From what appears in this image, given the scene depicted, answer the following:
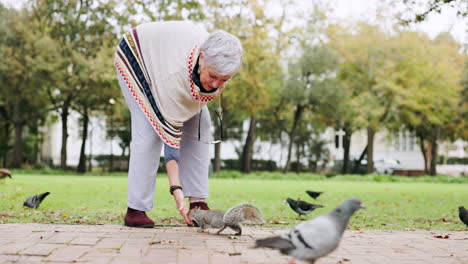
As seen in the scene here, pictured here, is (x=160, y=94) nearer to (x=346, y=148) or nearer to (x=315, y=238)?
(x=315, y=238)

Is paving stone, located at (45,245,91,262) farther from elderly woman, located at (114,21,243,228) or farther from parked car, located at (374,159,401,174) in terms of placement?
parked car, located at (374,159,401,174)

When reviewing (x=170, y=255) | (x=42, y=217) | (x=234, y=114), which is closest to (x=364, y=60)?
(x=234, y=114)

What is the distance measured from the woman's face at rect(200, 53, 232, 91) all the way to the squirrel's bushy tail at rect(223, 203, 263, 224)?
965mm

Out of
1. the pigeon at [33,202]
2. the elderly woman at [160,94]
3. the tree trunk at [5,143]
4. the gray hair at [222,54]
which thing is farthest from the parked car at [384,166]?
the gray hair at [222,54]

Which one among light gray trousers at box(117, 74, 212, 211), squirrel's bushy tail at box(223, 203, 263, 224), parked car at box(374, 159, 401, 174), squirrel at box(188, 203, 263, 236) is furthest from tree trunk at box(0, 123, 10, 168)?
squirrel's bushy tail at box(223, 203, 263, 224)

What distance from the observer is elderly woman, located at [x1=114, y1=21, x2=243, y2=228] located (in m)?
4.66

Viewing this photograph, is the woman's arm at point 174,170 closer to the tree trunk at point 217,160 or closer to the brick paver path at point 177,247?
the brick paver path at point 177,247

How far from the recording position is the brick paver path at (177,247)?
3457mm

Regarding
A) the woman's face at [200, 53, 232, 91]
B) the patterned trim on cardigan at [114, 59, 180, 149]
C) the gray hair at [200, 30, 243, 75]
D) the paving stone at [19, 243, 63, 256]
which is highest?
the gray hair at [200, 30, 243, 75]

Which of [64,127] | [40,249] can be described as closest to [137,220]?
[40,249]

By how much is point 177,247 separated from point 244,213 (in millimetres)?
620

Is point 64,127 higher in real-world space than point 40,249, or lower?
higher

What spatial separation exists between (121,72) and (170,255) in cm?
212

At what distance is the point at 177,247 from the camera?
3.87 meters
